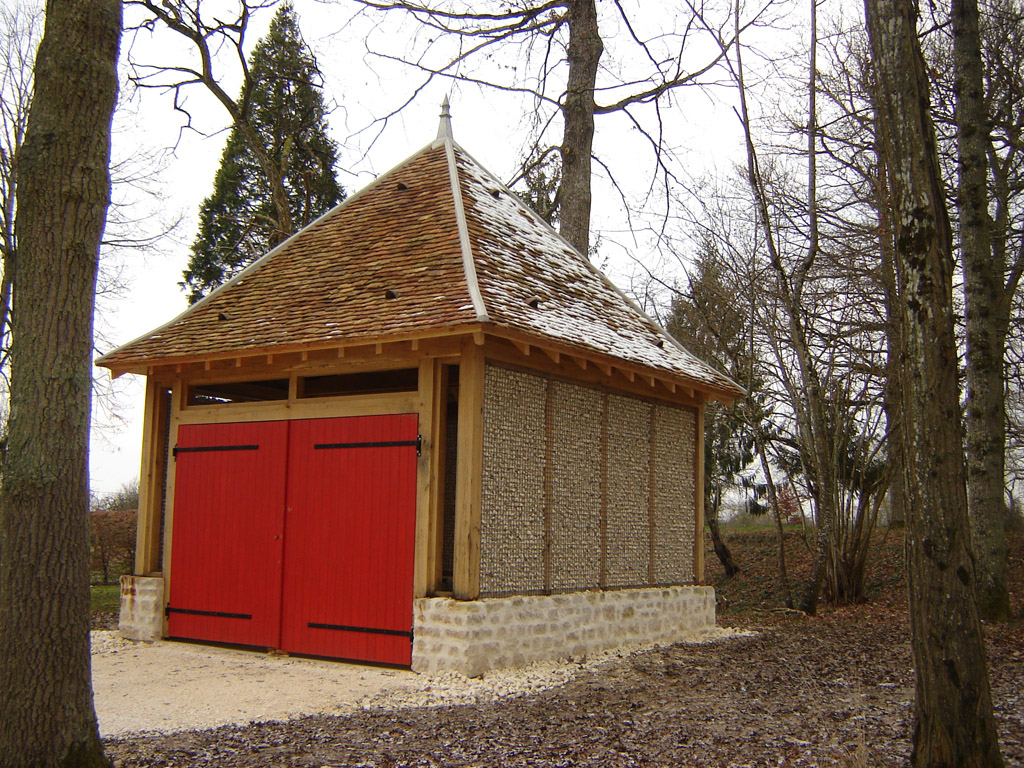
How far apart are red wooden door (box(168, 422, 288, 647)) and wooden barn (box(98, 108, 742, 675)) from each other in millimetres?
24

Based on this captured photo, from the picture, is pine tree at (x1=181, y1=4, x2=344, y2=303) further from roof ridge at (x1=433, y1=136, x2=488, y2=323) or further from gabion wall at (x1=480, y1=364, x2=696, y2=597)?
gabion wall at (x1=480, y1=364, x2=696, y2=597)

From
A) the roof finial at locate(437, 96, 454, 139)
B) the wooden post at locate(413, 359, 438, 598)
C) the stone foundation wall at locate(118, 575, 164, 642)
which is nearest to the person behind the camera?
the wooden post at locate(413, 359, 438, 598)

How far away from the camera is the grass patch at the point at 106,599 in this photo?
13961mm

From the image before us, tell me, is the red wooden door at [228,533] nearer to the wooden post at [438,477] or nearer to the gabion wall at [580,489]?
the wooden post at [438,477]

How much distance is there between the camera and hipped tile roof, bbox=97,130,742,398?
26.5ft

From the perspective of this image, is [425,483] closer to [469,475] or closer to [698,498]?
[469,475]

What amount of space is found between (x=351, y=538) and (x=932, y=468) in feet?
17.3

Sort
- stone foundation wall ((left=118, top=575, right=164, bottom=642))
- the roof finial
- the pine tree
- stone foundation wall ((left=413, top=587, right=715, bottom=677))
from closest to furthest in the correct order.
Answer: stone foundation wall ((left=413, top=587, right=715, bottom=677)), stone foundation wall ((left=118, top=575, right=164, bottom=642)), the roof finial, the pine tree

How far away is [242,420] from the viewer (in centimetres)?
924

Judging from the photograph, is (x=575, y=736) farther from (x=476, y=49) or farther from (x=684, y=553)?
(x=476, y=49)

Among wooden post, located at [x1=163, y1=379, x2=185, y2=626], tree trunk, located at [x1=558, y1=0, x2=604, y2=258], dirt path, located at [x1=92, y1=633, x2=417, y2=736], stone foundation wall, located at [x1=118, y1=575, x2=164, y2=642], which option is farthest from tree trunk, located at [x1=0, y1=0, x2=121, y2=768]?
tree trunk, located at [x1=558, y1=0, x2=604, y2=258]

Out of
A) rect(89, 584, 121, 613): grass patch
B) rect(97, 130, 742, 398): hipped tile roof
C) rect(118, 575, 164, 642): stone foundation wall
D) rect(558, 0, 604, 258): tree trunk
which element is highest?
rect(558, 0, 604, 258): tree trunk

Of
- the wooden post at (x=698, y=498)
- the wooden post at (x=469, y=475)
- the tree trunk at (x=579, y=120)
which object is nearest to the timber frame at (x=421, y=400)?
the wooden post at (x=469, y=475)

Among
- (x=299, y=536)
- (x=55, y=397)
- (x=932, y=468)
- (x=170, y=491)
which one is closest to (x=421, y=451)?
(x=299, y=536)
